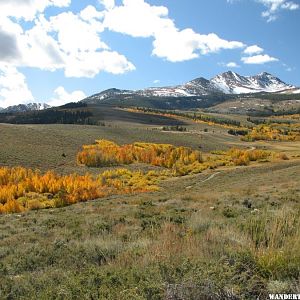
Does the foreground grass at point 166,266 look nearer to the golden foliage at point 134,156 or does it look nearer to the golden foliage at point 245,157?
the golden foliage at point 134,156

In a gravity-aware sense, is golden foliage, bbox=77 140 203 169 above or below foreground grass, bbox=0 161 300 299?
below

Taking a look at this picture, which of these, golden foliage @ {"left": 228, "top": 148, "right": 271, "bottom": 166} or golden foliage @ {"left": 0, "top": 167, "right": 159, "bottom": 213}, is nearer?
golden foliage @ {"left": 0, "top": 167, "right": 159, "bottom": 213}

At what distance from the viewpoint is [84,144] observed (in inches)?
4021

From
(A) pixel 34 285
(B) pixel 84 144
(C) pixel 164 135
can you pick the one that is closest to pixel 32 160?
(B) pixel 84 144

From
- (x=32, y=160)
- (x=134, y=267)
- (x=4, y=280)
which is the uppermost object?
(x=134, y=267)

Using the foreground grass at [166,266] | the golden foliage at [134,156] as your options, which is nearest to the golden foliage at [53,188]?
the golden foliage at [134,156]

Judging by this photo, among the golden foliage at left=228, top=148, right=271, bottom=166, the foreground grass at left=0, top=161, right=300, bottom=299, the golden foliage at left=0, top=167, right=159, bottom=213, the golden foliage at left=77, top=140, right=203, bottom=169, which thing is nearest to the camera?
the foreground grass at left=0, top=161, right=300, bottom=299

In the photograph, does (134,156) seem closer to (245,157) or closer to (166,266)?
(245,157)

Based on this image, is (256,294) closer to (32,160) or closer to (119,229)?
(119,229)

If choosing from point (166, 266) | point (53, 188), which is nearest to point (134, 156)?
point (53, 188)

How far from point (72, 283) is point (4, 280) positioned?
211 centimetres

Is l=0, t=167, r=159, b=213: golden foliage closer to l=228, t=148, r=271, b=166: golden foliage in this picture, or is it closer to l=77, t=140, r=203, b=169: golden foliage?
l=77, t=140, r=203, b=169: golden foliage

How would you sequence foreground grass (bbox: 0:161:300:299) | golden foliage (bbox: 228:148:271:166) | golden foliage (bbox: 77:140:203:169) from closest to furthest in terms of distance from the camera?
foreground grass (bbox: 0:161:300:299), golden foliage (bbox: 228:148:271:166), golden foliage (bbox: 77:140:203:169)

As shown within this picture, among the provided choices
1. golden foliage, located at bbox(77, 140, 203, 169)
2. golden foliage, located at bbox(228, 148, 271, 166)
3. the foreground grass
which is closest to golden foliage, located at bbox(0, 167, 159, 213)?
golden foliage, located at bbox(77, 140, 203, 169)
